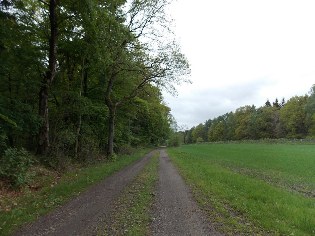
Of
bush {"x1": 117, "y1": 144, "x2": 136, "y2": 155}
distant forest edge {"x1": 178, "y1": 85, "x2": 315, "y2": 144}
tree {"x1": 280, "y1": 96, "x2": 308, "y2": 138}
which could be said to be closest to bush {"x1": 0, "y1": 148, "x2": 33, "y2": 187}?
bush {"x1": 117, "y1": 144, "x2": 136, "y2": 155}

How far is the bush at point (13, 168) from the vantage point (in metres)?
11.9

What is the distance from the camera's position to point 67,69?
81.4 feet

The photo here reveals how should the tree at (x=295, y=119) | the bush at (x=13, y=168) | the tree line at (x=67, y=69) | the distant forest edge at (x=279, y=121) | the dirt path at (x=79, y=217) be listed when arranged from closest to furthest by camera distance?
the dirt path at (x=79, y=217)
the bush at (x=13, y=168)
the tree line at (x=67, y=69)
the distant forest edge at (x=279, y=121)
the tree at (x=295, y=119)

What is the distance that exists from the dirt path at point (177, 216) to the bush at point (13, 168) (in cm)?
543

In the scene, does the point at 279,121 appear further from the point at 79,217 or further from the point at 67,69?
the point at 79,217

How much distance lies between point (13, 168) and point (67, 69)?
1369 cm

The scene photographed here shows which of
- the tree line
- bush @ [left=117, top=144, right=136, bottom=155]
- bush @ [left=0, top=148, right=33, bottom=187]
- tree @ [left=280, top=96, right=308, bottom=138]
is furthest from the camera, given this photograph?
tree @ [left=280, top=96, right=308, bottom=138]

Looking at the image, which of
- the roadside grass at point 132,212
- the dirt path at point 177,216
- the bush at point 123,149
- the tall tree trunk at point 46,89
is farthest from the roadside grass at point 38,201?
the bush at point 123,149

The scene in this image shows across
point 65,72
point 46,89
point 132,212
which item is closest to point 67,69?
point 65,72

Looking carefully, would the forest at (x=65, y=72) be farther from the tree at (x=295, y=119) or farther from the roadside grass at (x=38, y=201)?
the tree at (x=295, y=119)

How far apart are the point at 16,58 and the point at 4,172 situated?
763cm

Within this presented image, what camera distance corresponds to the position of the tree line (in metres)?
16.4

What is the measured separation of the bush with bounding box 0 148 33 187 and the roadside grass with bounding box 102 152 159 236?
4.06 metres

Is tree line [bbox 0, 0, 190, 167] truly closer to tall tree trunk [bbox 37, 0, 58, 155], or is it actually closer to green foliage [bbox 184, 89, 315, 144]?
tall tree trunk [bbox 37, 0, 58, 155]
